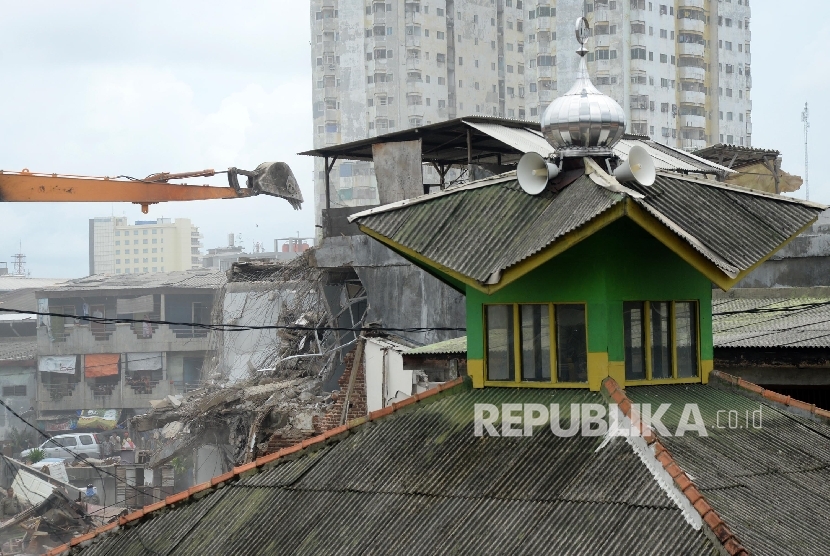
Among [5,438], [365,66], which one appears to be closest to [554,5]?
[365,66]

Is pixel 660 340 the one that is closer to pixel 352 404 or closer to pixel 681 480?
pixel 681 480

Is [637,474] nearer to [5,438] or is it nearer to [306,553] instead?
[306,553]

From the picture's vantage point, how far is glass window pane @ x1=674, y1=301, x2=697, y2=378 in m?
13.6

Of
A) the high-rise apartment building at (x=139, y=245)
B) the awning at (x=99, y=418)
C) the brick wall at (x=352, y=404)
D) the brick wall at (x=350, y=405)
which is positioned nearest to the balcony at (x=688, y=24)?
the awning at (x=99, y=418)

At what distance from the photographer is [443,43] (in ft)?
296

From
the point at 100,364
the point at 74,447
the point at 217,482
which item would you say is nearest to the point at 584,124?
the point at 217,482

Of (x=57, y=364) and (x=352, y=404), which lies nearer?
(x=352, y=404)

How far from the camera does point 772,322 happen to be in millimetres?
20391

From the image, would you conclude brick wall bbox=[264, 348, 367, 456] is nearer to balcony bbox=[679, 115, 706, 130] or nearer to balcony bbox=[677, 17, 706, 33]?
balcony bbox=[677, 17, 706, 33]

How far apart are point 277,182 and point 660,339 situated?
17.5 metres

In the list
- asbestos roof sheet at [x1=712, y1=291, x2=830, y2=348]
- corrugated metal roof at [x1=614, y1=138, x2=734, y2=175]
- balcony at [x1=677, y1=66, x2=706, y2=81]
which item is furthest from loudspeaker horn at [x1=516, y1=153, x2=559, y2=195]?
balcony at [x1=677, y1=66, x2=706, y2=81]

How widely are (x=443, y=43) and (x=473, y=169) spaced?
2545 inches

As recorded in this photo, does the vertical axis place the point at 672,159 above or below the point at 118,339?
above

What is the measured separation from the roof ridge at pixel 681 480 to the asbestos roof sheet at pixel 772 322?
665 centimetres
